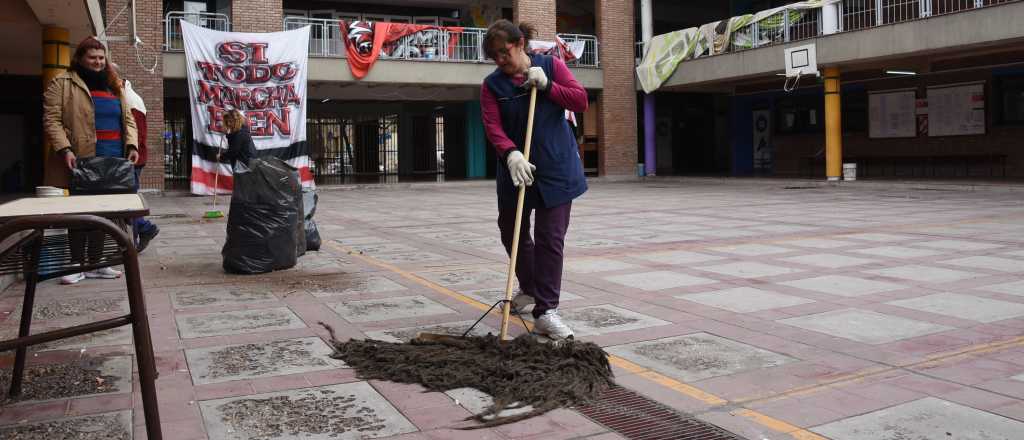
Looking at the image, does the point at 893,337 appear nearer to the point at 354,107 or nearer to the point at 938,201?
Answer: the point at 938,201

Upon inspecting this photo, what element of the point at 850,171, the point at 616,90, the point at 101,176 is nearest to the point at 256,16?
the point at 616,90

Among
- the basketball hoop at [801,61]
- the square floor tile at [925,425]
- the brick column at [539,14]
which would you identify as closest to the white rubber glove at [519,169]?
the square floor tile at [925,425]

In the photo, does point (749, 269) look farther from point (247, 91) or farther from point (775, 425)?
point (247, 91)

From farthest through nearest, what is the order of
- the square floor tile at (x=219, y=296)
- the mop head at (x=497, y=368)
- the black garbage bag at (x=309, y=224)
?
the black garbage bag at (x=309, y=224), the square floor tile at (x=219, y=296), the mop head at (x=497, y=368)

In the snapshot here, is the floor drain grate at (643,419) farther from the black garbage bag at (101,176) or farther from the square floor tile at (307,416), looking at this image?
the black garbage bag at (101,176)

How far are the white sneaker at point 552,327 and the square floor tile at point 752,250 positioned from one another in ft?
12.2

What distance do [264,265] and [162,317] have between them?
1.77m

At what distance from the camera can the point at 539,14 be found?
24.3m

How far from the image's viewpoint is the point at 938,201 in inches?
543

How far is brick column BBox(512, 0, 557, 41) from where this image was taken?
23969 millimetres

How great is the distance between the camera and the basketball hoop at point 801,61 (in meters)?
19.2

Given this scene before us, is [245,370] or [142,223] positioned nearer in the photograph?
[245,370]

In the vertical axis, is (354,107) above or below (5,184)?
above

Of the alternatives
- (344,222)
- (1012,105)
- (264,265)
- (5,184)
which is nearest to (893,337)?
(264,265)
